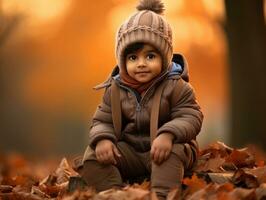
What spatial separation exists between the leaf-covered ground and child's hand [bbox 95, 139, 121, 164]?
22 cm

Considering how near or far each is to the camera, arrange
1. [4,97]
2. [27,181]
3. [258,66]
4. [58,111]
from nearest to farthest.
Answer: [27,181]
[258,66]
[4,97]
[58,111]

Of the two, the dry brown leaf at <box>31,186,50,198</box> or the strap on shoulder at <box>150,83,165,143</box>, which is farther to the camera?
the dry brown leaf at <box>31,186,50,198</box>

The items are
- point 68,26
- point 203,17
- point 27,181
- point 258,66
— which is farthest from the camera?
point 68,26

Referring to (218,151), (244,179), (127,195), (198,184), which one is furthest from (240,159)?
(127,195)

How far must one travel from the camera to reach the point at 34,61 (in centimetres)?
3184

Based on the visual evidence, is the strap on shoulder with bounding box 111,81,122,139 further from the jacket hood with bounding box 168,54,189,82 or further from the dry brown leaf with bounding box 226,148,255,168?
the dry brown leaf with bounding box 226,148,255,168

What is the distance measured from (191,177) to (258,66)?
597cm

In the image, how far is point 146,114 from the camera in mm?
4910

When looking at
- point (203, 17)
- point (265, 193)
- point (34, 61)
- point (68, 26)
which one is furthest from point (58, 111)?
point (265, 193)

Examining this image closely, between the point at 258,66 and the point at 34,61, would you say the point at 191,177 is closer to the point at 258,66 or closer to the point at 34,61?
the point at 258,66

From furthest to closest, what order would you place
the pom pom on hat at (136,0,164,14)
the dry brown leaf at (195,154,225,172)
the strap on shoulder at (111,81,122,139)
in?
the dry brown leaf at (195,154,225,172)
the pom pom on hat at (136,0,164,14)
the strap on shoulder at (111,81,122,139)

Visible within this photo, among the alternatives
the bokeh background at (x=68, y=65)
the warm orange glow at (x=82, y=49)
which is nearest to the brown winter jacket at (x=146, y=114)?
the bokeh background at (x=68, y=65)

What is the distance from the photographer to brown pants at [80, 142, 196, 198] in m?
4.65

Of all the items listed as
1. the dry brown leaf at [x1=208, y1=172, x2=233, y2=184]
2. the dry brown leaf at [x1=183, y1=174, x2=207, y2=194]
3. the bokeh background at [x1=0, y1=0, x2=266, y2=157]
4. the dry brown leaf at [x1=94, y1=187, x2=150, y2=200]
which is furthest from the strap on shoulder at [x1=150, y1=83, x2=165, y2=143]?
the bokeh background at [x1=0, y1=0, x2=266, y2=157]
